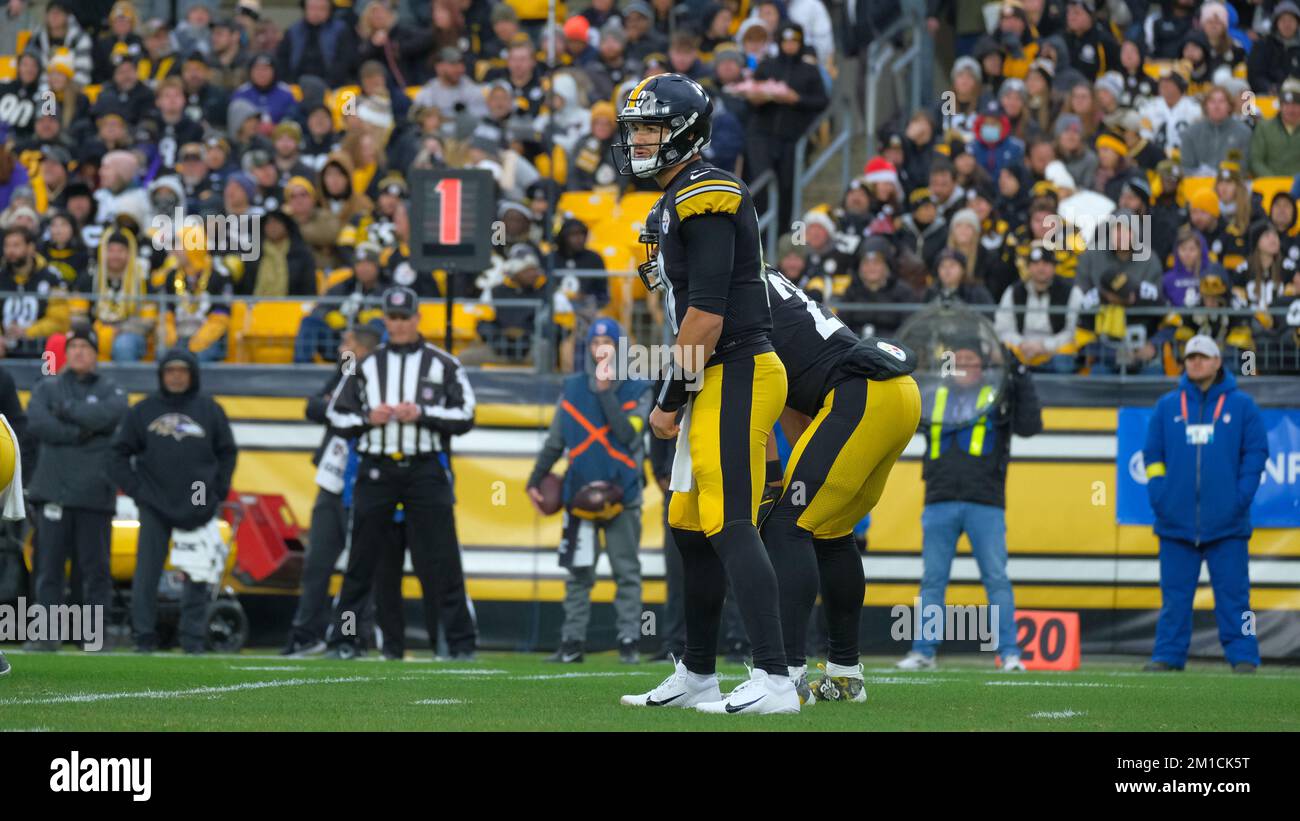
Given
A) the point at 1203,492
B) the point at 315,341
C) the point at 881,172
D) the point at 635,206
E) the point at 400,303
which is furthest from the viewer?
the point at 635,206

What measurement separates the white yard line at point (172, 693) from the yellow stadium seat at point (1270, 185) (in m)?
10.3

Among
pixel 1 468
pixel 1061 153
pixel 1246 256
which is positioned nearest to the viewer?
pixel 1 468

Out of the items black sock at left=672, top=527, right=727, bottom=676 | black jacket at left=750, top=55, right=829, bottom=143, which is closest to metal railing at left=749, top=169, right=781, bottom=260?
black jacket at left=750, top=55, right=829, bottom=143

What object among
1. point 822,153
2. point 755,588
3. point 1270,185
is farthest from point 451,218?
point 1270,185

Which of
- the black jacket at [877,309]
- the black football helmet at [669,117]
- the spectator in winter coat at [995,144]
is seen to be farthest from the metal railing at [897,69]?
the black football helmet at [669,117]

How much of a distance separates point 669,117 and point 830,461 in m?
1.45

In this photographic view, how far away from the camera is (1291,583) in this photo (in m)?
14.5

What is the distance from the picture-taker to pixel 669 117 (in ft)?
23.4

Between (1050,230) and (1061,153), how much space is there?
162cm

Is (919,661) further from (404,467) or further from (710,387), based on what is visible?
(710,387)

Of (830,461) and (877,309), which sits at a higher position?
(877,309)

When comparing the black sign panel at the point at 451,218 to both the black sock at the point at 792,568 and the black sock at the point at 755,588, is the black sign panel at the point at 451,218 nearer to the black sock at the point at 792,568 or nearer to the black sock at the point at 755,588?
the black sock at the point at 792,568

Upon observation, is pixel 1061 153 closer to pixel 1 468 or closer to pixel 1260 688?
pixel 1260 688
